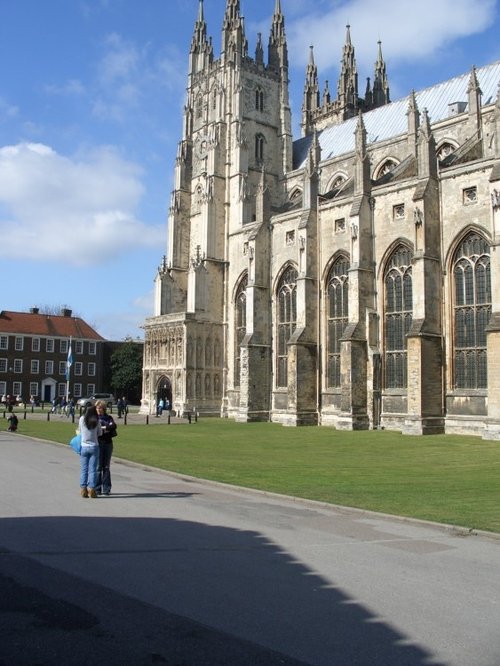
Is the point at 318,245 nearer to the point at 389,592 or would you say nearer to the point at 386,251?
the point at 386,251

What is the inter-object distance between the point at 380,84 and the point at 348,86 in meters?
4.99

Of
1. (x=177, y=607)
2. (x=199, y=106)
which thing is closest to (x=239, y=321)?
(x=199, y=106)

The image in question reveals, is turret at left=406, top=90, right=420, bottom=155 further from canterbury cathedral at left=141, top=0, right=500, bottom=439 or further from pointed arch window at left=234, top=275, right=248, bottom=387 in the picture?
pointed arch window at left=234, top=275, right=248, bottom=387

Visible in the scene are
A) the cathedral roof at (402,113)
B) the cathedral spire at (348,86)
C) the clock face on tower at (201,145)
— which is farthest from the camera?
the cathedral spire at (348,86)

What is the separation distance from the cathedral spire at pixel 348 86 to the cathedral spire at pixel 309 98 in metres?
3.45

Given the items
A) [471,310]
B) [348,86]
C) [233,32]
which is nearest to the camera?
[471,310]

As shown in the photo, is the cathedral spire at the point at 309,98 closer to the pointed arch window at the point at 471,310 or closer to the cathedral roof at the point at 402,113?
the cathedral roof at the point at 402,113

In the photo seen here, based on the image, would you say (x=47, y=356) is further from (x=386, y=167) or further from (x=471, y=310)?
(x=471, y=310)

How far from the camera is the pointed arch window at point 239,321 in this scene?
46625 millimetres

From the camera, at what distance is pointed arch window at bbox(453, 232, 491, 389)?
99.7 feet

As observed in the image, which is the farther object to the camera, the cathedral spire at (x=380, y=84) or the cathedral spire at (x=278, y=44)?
the cathedral spire at (x=380, y=84)

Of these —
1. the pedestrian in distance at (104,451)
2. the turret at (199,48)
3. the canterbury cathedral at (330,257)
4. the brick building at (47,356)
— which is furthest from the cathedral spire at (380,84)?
the pedestrian in distance at (104,451)

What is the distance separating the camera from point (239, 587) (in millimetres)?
6633

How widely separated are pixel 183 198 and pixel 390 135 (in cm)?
1701
